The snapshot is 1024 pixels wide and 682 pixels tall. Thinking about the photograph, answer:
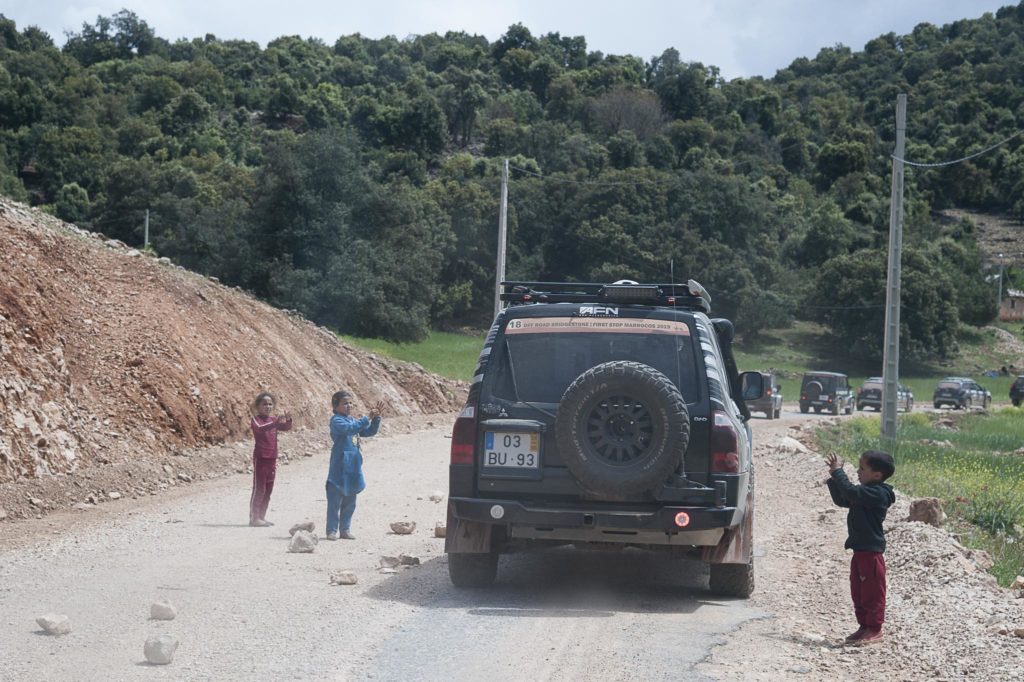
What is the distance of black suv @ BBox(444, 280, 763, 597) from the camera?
838cm

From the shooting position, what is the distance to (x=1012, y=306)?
359ft

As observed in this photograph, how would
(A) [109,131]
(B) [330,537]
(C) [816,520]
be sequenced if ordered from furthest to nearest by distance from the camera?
(A) [109,131] → (C) [816,520] → (B) [330,537]

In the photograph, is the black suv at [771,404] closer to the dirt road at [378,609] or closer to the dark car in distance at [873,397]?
the dark car in distance at [873,397]

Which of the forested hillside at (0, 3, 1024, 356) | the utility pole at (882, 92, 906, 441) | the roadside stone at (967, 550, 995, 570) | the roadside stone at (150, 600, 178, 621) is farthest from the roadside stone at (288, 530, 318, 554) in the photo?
the forested hillside at (0, 3, 1024, 356)

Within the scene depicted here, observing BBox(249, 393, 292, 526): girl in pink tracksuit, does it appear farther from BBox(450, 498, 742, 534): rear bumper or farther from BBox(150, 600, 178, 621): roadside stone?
BBox(150, 600, 178, 621): roadside stone

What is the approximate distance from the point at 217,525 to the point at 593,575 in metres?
4.88

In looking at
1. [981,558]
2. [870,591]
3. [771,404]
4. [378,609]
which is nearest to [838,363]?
[771,404]

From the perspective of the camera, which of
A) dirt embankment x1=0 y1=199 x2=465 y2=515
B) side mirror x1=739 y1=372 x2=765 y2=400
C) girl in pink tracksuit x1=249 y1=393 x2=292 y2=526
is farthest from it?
dirt embankment x1=0 y1=199 x2=465 y2=515

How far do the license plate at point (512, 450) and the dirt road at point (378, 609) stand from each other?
42.7 inches

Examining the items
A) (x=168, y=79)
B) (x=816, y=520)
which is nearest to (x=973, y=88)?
(x=168, y=79)

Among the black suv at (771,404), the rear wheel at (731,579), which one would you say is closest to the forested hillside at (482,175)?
the black suv at (771,404)

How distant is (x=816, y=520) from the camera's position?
15.5 m

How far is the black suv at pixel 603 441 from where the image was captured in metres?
8.38

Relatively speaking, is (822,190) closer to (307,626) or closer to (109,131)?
(109,131)
